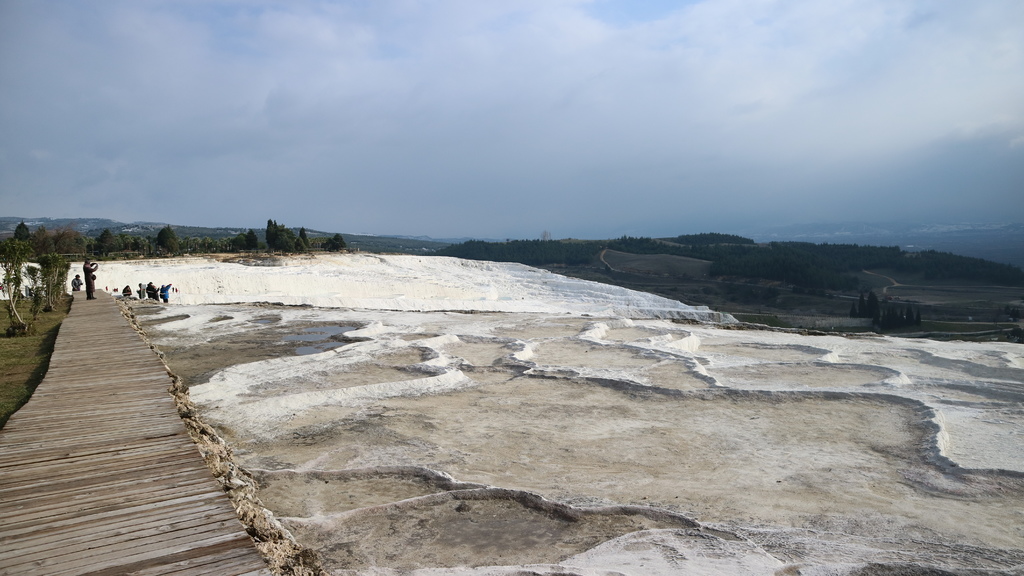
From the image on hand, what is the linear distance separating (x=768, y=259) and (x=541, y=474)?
7081 cm

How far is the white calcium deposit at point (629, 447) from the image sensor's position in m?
5.29

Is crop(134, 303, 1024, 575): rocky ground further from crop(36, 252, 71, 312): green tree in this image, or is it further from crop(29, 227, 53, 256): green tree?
crop(29, 227, 53, 256): green tree

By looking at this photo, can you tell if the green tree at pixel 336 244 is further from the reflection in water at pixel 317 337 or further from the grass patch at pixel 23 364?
the grass patch at pixel 23 364

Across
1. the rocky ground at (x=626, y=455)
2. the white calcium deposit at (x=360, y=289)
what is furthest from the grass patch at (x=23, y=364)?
the white calcium deposit at (x=360, y=289)

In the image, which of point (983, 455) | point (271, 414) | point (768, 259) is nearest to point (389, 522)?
point (271, 414)

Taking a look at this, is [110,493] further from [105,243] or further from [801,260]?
[801,260]

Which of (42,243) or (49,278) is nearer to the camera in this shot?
(49,278)

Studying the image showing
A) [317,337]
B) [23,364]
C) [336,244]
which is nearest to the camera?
[23,364]

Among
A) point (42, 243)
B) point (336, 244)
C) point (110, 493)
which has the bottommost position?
point (110, 493)

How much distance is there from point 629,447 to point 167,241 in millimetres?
50494

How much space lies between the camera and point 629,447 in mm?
8164

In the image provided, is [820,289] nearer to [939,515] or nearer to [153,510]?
[939,515]

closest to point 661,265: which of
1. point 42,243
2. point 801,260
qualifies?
point 801,260

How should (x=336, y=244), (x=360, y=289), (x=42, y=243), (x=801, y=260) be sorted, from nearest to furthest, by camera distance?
(x=360, y=289), (x=42, y=243), (x=336, y=244), (x=801, y=260)
